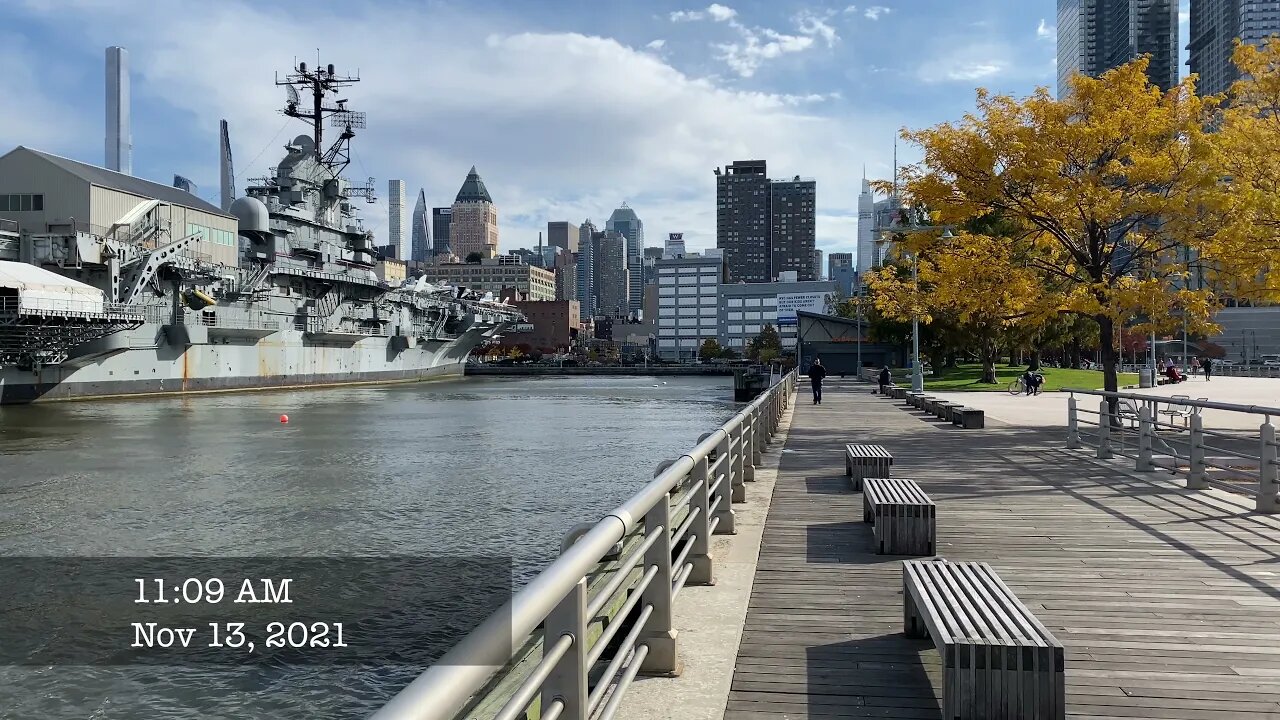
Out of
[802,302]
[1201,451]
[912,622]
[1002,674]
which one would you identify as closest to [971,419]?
[1201,451]

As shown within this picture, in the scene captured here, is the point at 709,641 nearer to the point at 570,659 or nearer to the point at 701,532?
the point at 701,532

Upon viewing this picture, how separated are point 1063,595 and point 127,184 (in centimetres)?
7901

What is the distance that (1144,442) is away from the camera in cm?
1449

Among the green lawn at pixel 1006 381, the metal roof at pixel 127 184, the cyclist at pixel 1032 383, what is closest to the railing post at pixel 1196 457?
the cyclist at pixel 1032 383

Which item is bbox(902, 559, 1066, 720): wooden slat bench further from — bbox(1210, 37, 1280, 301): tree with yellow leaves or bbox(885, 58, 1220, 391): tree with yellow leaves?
bbox(885, 58, 1220, 391): tree with yellow leaves

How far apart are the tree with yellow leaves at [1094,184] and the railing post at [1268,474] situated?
35.7 feet

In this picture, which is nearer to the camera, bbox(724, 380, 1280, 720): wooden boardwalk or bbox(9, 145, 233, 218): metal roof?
bbox(724, 380, 1280, 720): wooden boardwalk

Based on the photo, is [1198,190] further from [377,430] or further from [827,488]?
[377,430]

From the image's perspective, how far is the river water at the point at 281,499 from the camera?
8.39 m

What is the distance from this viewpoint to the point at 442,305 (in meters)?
97.4

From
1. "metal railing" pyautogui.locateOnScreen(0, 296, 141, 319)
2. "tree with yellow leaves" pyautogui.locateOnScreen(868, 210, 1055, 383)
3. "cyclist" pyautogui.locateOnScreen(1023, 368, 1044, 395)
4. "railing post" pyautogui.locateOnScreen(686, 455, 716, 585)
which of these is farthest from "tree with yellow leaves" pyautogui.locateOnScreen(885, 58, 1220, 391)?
"metal railing" pyautogui.locateOnScreen(0, 296, 141, 319)

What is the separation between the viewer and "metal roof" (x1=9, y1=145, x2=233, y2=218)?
64.7m

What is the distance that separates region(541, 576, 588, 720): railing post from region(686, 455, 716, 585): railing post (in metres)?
4.02

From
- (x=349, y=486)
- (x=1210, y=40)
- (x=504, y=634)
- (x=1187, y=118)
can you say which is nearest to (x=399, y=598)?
(x=504, y=634)
